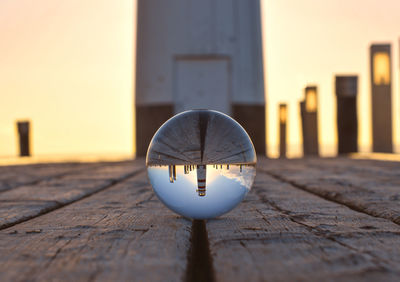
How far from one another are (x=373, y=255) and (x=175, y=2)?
359 inches

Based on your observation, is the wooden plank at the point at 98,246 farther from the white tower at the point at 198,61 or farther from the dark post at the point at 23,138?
the dark post at the point at 23,138

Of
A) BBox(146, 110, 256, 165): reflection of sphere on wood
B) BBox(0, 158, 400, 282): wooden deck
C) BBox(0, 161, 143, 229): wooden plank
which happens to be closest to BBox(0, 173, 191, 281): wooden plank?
BBox(0, 158, 400, 282): wooden deck

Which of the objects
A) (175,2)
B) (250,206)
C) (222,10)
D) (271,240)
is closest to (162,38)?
(175,2)

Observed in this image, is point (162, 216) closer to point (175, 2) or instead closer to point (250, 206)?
point (250, 206)

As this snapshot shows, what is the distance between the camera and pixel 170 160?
1.71 m

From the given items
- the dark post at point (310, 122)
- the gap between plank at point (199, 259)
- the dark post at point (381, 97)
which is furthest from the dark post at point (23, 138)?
the gap between plank at point (199, 259)

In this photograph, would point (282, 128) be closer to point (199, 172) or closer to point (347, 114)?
point (347, 114)

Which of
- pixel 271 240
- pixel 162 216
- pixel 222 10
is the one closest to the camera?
pixel 271 240

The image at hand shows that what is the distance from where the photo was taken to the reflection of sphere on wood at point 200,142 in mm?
1676

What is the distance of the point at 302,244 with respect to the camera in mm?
1431

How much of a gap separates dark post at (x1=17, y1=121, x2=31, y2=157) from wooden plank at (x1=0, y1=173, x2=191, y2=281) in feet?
43.1

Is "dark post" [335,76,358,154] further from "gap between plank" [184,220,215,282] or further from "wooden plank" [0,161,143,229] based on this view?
"gap between plank" [184,220,215,282]

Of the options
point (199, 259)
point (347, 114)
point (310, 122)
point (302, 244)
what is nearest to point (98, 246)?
point (199, 259)

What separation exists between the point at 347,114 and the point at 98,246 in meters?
8.60
